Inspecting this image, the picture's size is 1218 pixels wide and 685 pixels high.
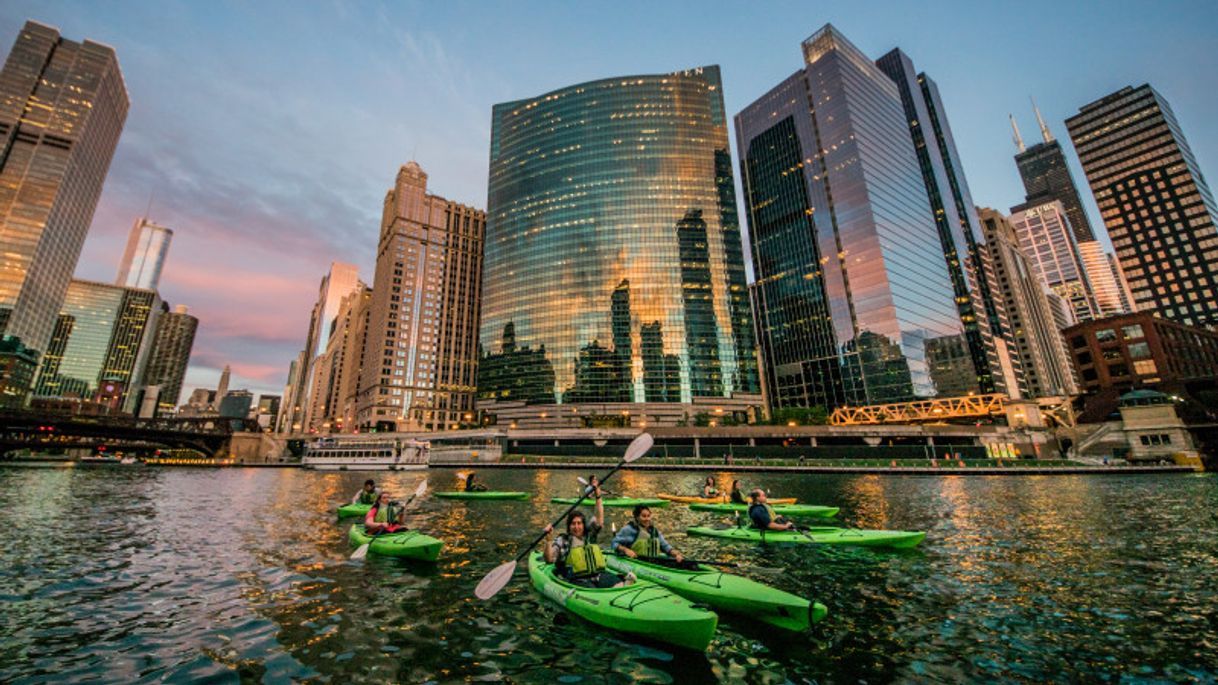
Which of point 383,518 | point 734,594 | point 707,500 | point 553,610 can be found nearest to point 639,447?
point 553,610

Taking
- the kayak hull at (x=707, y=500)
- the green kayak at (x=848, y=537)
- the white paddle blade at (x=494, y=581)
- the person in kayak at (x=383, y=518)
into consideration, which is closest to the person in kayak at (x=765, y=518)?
the green kayak at (x=848, y=537)

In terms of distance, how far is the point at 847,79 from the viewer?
125m

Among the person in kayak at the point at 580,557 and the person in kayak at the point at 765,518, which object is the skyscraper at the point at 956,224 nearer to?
the person in kayak at the point at 765,518

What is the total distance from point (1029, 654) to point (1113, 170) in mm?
216171

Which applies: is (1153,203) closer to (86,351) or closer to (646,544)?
(646,544)

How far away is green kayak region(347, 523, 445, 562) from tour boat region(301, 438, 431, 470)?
70237mm

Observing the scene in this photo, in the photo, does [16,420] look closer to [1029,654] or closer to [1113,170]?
[1029,654]

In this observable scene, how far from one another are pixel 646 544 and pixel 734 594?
3.31 metres

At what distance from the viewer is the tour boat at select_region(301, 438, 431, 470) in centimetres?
8088

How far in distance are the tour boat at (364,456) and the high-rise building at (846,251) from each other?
92528mm

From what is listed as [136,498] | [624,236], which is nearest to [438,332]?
[624,236]

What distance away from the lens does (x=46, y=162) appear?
Result: 393ft

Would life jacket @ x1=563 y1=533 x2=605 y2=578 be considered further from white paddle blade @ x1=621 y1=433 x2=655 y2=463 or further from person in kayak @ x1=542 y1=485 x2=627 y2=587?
white paddle blade @ x1=621 y1=433 x2=655 y2=463

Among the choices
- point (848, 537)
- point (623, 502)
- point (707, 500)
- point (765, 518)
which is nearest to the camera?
point (848, 537)
